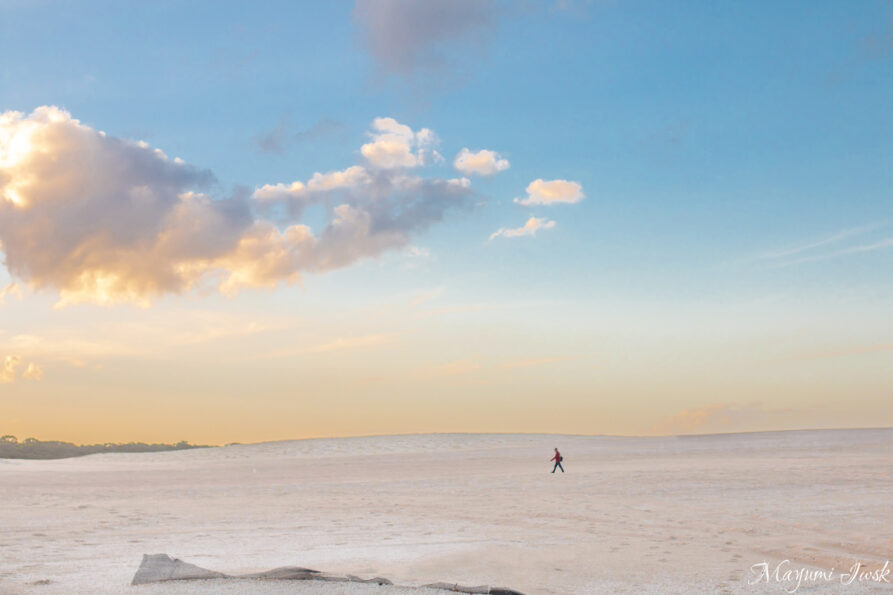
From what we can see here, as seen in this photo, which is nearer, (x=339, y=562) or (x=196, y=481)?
(x=339, y=562)

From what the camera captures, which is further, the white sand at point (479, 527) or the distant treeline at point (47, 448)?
the distant treeline at point (47, 448)

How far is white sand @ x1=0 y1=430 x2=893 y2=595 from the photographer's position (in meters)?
8.66

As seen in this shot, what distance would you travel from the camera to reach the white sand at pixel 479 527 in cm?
866

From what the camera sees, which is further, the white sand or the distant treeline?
the distant treeline

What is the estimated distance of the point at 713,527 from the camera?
13.0m

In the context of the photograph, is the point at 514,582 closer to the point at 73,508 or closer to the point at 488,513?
the point at 488,513

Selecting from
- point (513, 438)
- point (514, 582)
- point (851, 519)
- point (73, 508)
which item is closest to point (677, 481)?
point (851, 519)

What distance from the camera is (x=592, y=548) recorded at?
1072 centimetres

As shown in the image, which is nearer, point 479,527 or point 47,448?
point 479,527

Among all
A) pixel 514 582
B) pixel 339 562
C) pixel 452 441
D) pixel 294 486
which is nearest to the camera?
pixel 514 582

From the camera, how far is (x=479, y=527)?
13344mm

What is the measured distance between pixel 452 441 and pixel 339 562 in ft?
160

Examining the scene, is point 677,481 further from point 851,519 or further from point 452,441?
point 452,441

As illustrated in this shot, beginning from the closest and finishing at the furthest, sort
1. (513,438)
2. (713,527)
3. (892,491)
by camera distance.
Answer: (713,527)
(892,491)
(513,438)
